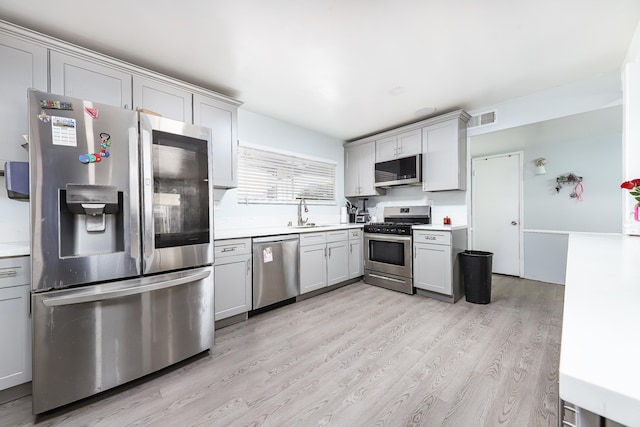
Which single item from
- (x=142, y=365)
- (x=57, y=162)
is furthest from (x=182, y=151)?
(x=142, y=365)

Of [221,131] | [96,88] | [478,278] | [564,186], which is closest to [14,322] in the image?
[96,88]

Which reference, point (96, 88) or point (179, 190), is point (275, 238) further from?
point (96, 88)

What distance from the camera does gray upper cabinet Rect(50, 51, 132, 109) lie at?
77.9 inches

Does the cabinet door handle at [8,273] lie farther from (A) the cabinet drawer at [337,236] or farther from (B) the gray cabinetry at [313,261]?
(A) the cabinet drawer at [337,236]

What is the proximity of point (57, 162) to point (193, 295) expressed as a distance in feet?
3.95

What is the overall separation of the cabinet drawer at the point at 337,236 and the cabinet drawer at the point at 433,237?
0.98 metres

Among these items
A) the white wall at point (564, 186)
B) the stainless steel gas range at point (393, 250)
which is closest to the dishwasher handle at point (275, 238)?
the stainless steel gas range at point (393, 250)

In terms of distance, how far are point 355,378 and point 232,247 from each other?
5.30 ft

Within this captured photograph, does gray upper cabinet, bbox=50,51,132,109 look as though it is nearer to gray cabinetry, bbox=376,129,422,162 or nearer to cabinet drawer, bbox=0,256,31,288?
cabinet drawer, bbox=0,256,31,288

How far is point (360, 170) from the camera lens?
15.2 feet

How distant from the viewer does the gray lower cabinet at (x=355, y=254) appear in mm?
4008

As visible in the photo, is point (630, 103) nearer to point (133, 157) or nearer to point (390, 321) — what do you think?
point (390, 321)

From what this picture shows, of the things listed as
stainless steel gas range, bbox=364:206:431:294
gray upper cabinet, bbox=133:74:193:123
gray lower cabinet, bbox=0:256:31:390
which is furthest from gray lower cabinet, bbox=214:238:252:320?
stainless steel gas range, bbox=364:206:431:294

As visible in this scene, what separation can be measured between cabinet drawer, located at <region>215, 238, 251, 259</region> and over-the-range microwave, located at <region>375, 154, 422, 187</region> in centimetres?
248
